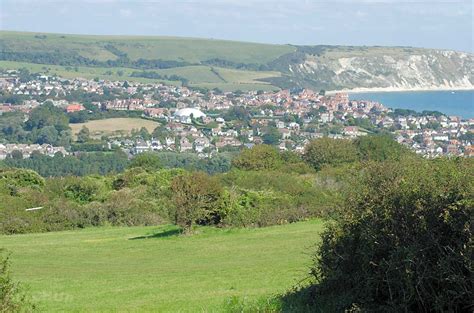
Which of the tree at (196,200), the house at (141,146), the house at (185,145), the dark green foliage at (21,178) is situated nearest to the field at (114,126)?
the house at (185,145)

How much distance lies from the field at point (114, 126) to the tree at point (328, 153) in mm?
65661

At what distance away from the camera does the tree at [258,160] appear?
4725 cm

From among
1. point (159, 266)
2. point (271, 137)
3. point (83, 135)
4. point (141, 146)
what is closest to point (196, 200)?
point (159, 266)

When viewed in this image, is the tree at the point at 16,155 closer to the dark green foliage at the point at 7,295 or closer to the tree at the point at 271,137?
the tree at the point at 271,137

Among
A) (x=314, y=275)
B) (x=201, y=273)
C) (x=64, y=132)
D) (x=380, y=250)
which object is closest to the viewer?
(x=380, y=250)

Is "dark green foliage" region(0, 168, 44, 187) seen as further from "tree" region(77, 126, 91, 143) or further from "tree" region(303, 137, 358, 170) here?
"tree" region(77, 126, 91, 143)

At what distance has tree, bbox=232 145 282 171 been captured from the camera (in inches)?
1860

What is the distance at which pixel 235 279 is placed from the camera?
1606 cm

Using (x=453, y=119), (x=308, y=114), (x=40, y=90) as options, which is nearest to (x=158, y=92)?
(x=40, y=90)

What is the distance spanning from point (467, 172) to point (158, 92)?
172504mm

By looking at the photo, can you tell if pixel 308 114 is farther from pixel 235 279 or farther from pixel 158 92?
pixel 235 279

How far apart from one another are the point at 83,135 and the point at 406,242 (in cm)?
10378

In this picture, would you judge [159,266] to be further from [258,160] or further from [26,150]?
[26,150]

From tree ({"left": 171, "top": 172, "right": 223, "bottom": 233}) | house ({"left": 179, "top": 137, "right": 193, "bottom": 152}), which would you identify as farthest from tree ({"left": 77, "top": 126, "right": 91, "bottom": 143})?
tree ({"left": 171, "top": 172, "right": 223, "bottom": 233})
